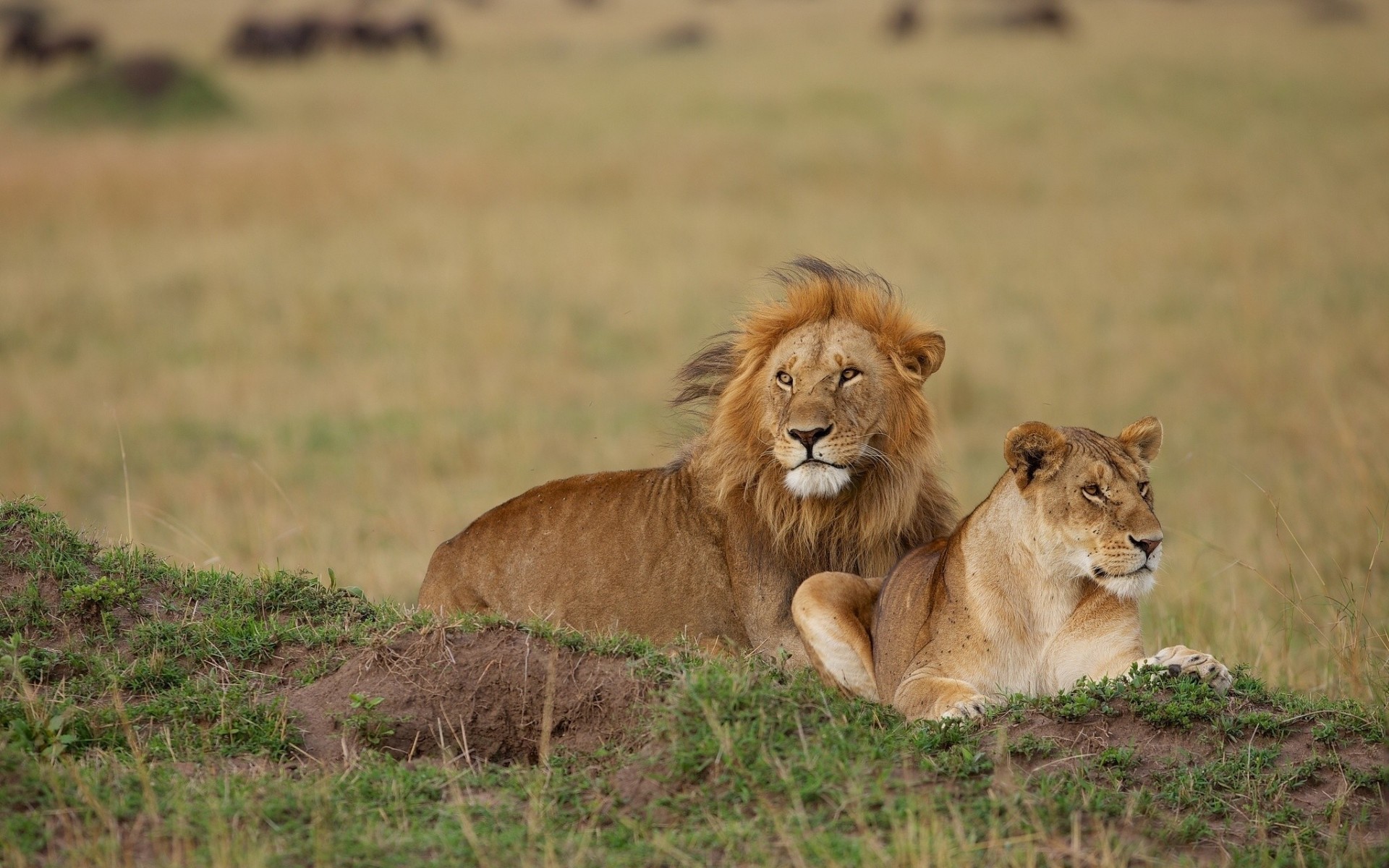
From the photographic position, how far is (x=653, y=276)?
1755 cm

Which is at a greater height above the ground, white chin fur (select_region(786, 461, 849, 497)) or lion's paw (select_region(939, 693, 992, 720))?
white chin fur (select_region(786, 461, 849, 497))

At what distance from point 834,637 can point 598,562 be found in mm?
1137

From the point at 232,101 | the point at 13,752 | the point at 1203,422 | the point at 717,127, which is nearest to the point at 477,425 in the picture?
the point at 1203,422

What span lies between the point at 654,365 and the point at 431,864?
36.9ft

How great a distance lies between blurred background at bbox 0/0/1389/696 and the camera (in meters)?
10.4

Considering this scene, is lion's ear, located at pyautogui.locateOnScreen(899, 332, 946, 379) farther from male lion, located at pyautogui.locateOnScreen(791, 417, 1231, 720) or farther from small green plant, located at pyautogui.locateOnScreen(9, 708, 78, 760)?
small green plant, located at pyautogui.locateOnScreen(9, 708, 78, 760)

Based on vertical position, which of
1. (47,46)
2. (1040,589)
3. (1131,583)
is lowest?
(1040,589)

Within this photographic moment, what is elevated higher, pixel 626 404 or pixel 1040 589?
pixel 1040 589

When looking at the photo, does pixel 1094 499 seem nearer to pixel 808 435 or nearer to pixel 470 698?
pixel 808 435

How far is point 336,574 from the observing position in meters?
8.62

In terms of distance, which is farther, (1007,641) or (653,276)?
(653,276)

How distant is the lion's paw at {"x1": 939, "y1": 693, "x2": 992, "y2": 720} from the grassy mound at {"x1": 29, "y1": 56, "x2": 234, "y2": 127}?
26.0 metres

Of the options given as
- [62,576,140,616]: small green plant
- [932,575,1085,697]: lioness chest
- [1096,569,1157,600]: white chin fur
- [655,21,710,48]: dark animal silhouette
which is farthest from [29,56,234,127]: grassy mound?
[1096,569,1157,600]: white chin fur

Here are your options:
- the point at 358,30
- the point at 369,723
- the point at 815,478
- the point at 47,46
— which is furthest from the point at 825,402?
the point at 358,30
